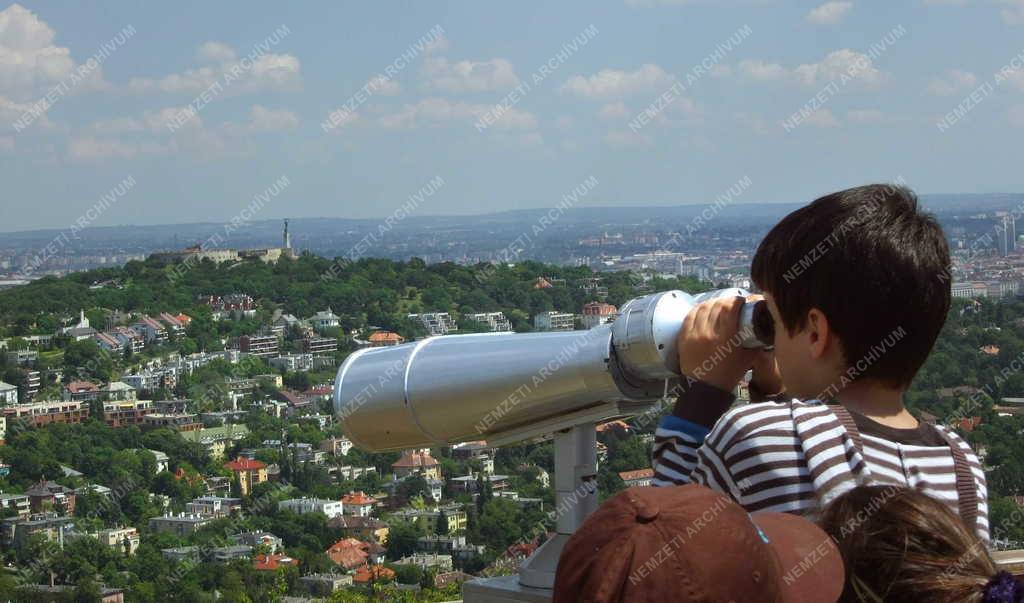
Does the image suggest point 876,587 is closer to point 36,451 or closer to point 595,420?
point 595,420

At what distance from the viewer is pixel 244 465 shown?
93.4 ft

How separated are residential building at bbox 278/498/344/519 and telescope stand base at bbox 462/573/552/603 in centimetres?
2269

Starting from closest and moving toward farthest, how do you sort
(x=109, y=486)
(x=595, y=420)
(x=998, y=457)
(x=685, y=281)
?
(x=595, y=420), (x=998, y=457), (x=685, y=281), (x=109, y=486)

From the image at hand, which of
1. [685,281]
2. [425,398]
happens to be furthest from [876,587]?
[685,281]

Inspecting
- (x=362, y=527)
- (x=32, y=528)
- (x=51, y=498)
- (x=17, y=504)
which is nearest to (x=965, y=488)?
(x=362, y=527)

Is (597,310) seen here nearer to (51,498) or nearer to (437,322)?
(51,498)

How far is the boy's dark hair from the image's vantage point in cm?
113

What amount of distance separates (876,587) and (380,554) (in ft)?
64.6

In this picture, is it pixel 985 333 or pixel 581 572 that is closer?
pixel 581 572

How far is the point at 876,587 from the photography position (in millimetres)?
889

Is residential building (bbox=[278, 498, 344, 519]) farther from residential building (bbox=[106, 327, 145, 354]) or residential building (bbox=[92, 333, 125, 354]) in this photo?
residential building (bbox=[92, 333, 125, 354])

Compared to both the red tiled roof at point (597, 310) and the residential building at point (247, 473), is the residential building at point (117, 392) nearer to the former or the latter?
the residential building at point (247, 473)

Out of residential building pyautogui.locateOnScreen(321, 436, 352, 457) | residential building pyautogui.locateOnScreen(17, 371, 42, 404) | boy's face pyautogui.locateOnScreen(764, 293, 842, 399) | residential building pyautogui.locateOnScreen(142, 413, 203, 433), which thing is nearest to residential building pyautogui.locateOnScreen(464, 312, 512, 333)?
residential building pyautogui.locateOnScreen(321, 436, 352, 457)

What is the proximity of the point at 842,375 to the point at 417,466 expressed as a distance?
87.9 feet
